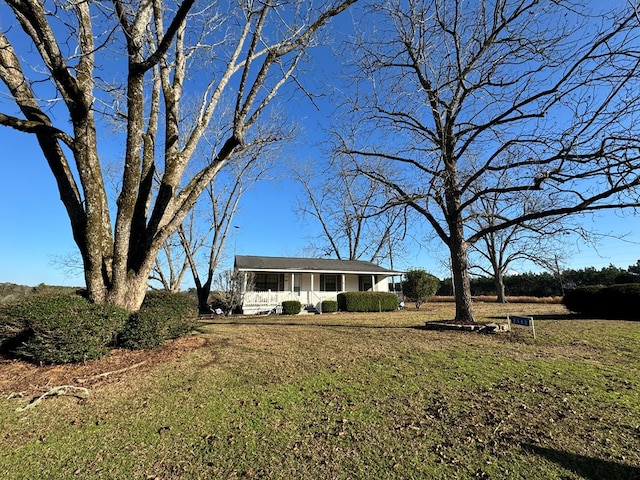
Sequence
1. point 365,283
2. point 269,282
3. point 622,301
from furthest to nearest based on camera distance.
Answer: point 365,283, point 269,282, point 622,301

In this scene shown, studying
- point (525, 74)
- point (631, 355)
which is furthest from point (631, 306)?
point (525, 74)

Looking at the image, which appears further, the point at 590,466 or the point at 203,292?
the point at 203,292

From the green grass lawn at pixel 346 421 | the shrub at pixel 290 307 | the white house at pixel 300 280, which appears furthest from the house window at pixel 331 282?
the green grass lawn at pixel 346 421

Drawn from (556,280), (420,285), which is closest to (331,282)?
(420,285)

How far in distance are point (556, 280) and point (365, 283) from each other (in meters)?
23.6

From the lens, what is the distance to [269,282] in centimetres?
2219

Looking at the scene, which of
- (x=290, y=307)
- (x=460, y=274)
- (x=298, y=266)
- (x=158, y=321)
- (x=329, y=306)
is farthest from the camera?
(x=298, y=266)

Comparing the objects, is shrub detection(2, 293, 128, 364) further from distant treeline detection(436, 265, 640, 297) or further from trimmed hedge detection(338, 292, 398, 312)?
distant treeline detection(436, 265, 640, 297)

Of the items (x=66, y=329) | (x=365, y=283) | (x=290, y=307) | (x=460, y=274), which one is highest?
(x=365, y=283)

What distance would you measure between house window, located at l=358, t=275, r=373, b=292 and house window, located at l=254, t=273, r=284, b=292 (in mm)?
6230

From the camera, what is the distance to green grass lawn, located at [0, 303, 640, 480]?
2551 millimetres

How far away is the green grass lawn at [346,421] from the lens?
8.37ft

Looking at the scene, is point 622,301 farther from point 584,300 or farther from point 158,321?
point 158,321

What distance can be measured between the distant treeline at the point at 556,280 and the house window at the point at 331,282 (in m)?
20.9
